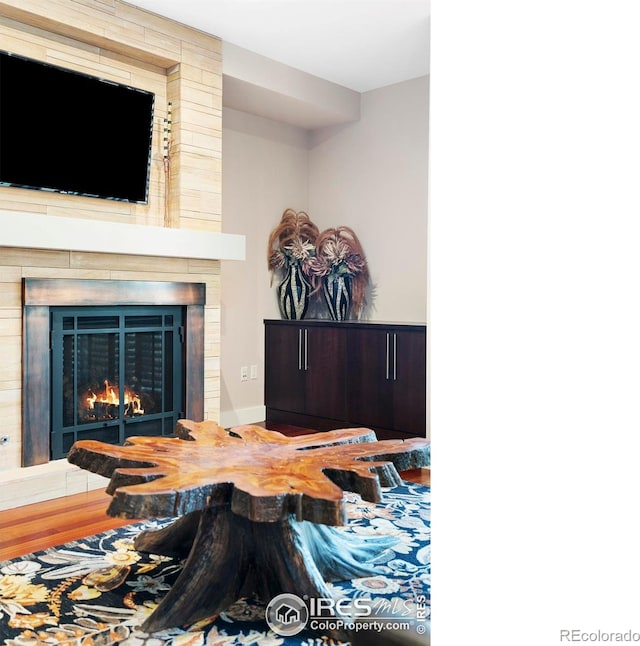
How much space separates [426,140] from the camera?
4.50 meters

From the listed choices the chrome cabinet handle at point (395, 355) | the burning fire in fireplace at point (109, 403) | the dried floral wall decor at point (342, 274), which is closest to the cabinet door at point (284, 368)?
the dried floral wall decor at point (342, 274)

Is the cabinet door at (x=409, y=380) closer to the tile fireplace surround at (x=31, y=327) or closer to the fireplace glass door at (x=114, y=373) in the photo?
the fireplace glass door at (x=114, y=373)

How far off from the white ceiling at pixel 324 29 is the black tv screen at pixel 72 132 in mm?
531

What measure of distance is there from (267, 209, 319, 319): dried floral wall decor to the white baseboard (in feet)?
2.49

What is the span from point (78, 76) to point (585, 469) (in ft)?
11.5

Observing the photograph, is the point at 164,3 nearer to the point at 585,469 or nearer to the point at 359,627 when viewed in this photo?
the point at 359,627

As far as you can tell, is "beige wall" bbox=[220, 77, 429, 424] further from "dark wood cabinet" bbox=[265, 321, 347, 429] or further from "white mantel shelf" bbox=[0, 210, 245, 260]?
"white mantel shelf" bbox=[0, 210, 245, 260]

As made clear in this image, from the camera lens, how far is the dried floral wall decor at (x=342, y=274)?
480 centimetres

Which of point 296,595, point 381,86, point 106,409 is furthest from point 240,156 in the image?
point 296,595

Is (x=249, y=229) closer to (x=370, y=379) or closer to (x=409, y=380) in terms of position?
(x=370, y=379)

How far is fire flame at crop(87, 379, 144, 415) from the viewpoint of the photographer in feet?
10.9

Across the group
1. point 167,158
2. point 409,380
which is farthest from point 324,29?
point 409,380

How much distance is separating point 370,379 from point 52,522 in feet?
7.13

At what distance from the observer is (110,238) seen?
125 inches
